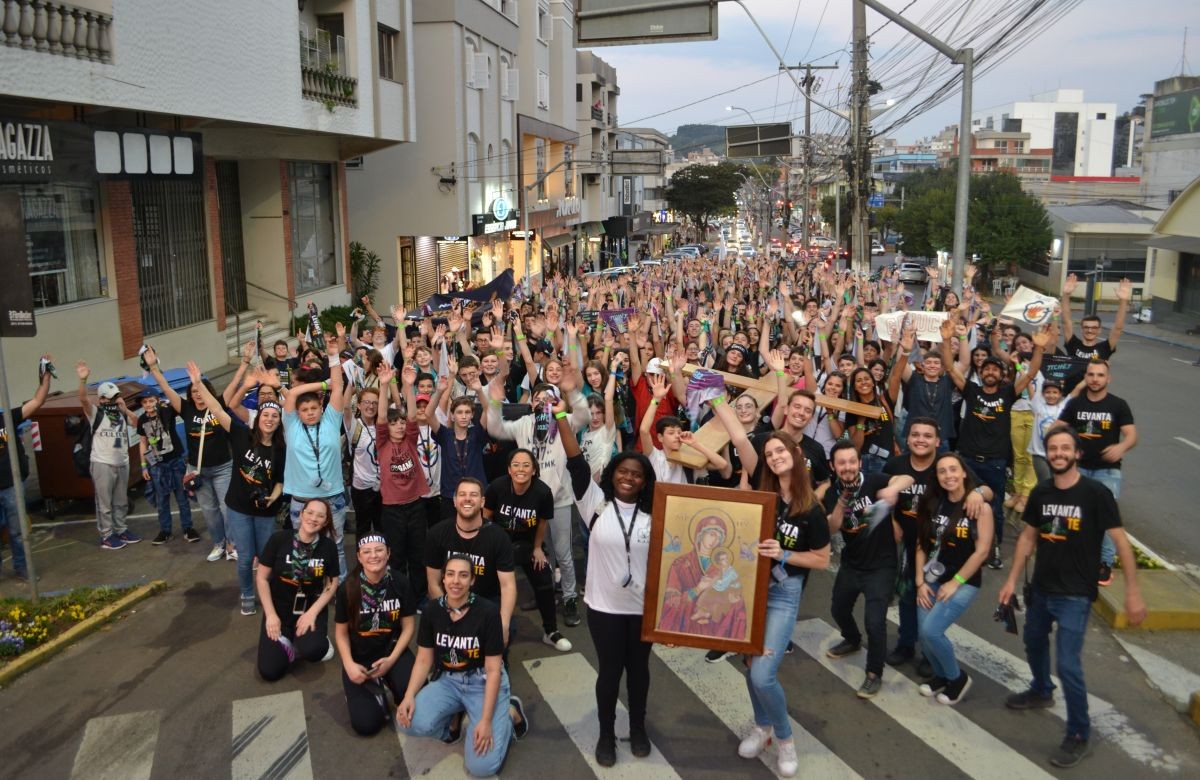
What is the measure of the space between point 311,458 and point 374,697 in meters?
1.99

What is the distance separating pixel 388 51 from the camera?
2525 centimetres

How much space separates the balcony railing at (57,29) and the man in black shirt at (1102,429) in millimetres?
12303

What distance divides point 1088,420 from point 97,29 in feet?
42.3

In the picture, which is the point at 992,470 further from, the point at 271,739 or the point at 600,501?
the point at 271,739

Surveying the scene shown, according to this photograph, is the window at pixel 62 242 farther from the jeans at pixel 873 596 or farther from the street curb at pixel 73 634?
the jeans at pixel 873 596

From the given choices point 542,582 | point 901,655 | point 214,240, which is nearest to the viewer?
point 901,655

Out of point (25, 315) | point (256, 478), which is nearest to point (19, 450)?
point (25, 315)

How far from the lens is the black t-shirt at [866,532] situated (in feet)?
19.4

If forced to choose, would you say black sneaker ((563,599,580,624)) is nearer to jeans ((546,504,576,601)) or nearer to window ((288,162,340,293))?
jeans ((546,504,576,601))

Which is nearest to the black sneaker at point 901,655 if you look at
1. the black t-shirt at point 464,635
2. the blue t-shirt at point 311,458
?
the black t-shirt at point 464,635

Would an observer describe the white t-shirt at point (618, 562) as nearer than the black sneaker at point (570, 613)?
Yes

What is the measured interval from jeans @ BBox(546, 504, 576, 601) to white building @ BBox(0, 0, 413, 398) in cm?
852

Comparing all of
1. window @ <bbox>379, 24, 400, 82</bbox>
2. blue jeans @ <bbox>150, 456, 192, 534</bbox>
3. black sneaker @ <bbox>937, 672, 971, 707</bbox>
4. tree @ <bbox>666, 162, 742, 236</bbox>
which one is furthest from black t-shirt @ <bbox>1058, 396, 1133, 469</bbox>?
tree @ <bbox>666, 162, 742, 236</bbox>

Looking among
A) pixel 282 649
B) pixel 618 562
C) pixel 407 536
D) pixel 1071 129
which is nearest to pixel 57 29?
pixel 407 536
